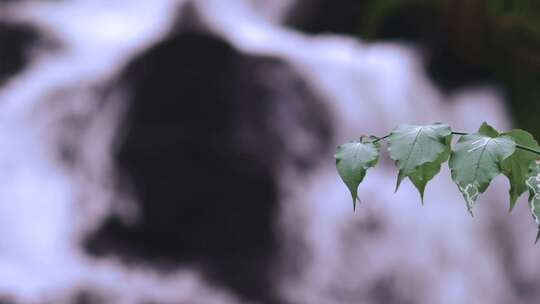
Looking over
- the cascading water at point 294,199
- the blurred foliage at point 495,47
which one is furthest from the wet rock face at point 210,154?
the blurred foliage at point 495,47

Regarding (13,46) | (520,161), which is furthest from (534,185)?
(13,46)

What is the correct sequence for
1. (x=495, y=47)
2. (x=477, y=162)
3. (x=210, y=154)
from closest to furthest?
(x=477, y=162), (x=210, y=154), (x=495, y=47)

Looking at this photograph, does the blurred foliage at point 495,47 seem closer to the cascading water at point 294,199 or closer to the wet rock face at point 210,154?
the cascading water at point 294,199

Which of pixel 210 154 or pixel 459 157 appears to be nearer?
pixel 459 157

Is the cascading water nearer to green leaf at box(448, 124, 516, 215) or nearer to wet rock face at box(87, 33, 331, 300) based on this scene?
wet rock face at box(87, 33, 331, 300)

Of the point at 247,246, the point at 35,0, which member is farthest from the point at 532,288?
the point at 35,0

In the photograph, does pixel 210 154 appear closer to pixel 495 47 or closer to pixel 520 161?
pixel 495 47
